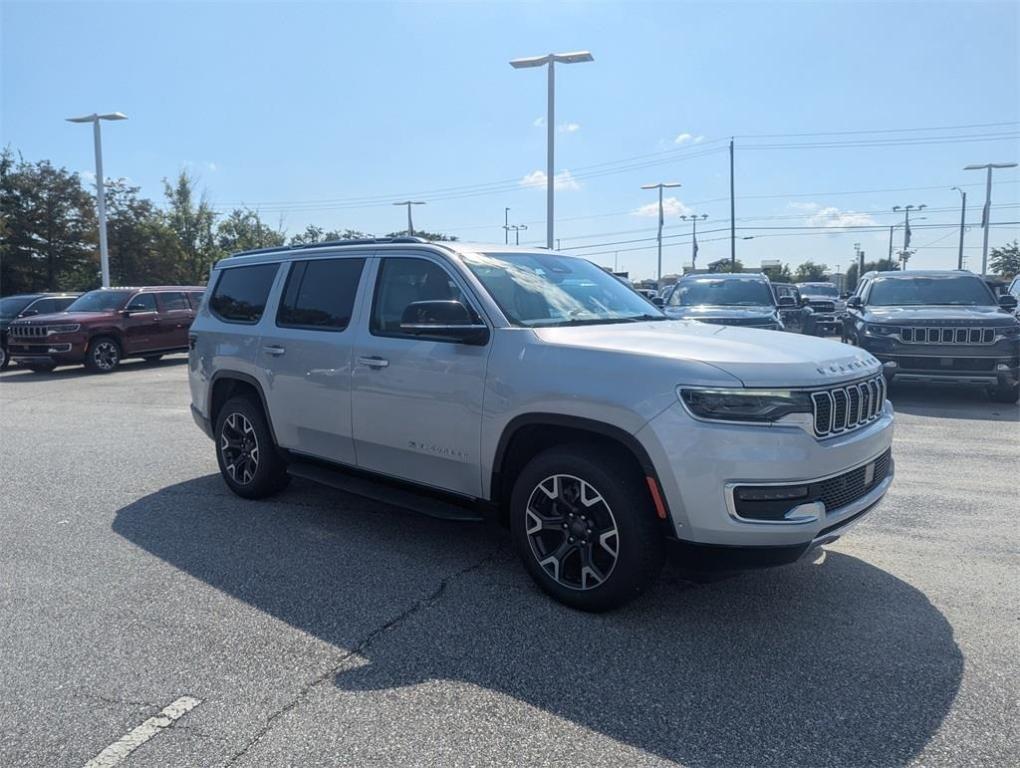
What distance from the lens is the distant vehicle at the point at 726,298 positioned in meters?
11.6

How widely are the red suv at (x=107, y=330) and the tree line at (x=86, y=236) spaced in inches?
753

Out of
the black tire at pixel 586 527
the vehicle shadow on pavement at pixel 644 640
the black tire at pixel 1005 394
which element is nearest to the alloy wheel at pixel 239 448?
the vehicle shadow on pavement at pixel 644 640

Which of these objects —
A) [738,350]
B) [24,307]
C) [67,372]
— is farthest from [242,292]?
[24,307]

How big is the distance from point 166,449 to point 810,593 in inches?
260

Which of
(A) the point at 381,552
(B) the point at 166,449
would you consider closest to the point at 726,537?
(A) the point at 381,552

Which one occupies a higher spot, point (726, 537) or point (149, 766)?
point (726, 537)

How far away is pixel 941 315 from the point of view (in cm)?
1013

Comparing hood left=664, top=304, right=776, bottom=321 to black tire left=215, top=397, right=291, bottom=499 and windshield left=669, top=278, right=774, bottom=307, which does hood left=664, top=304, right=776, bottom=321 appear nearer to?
windshield left=669, top=278, right=774, bottom=307

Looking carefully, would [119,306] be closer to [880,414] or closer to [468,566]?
[468,566]

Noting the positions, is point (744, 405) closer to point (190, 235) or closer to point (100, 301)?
point (100, 301)

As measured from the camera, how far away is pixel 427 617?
390 centimetres

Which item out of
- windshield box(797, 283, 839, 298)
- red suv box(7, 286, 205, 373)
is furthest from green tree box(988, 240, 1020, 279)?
red suv box(7, 286, 205, 373)

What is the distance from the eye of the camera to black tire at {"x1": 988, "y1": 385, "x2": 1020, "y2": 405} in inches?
404

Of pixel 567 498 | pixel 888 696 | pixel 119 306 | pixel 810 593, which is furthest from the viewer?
pixel 119 306
